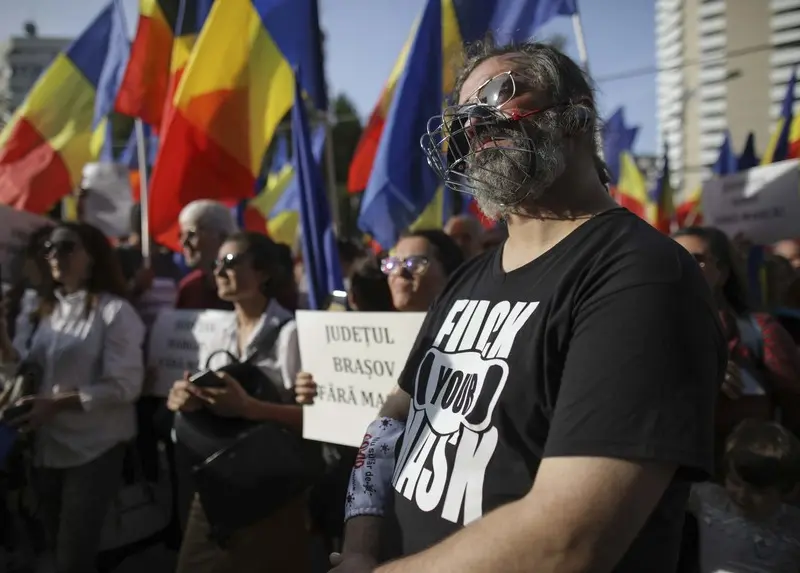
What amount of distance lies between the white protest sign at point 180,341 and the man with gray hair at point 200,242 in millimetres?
387

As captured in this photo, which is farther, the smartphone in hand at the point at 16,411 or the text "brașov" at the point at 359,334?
the smartphone in hand at the point at 16,411

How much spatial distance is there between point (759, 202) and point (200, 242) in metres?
3.28

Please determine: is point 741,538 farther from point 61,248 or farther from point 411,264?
point 61,248

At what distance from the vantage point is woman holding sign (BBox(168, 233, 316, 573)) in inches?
93.9

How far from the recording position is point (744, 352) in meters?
2.65

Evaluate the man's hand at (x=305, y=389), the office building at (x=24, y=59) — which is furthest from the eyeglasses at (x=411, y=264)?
the office building at (x=24, y=59)

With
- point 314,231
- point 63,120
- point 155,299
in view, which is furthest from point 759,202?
point 63,120

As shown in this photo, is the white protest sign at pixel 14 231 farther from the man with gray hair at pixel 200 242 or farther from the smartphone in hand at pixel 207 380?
the smartphone in hand at pixel 207 380

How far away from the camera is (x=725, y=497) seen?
7.46 feet

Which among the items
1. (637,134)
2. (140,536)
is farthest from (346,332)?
(637,134)

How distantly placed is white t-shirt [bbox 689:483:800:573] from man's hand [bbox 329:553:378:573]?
141cm

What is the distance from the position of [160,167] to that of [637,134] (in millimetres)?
9912

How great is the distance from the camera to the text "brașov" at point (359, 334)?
2529 millimetres

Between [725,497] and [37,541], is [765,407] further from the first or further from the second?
[37,541]
